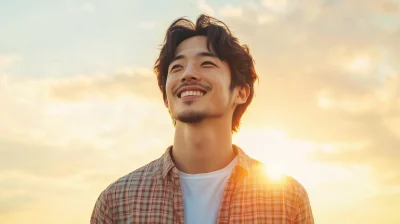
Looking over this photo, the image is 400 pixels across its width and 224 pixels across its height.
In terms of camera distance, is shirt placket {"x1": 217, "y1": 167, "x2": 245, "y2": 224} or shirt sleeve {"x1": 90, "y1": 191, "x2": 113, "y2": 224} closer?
shirt placket {"x1": 217, "y1": 167, "x2": 245, "y2": 224}

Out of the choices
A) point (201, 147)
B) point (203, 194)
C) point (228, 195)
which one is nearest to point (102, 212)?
point (203, 194)

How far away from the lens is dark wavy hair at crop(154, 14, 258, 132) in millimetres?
7320

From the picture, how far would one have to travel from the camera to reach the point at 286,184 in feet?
21.3

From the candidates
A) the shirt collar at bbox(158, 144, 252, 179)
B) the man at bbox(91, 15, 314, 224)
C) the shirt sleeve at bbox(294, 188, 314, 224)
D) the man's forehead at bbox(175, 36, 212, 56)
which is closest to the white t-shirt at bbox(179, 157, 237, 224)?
the man at bbox(91, 15, 314, 224)

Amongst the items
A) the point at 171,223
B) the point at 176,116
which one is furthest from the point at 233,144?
the point at 171,223

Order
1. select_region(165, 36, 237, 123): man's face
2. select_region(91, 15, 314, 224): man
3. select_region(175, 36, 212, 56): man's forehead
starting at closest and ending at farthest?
select_region(91, 15, 314, 224): man
select_region(165, 36, 237, 123): man's face
select_region(175, 36, 212, 56): man's forehead

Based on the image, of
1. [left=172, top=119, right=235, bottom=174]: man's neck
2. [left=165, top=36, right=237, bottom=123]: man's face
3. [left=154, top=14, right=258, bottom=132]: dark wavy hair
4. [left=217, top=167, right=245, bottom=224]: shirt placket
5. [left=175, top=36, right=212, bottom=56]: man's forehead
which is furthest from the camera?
[left=154, top=14, right=258, bottom=132]: dark wavy hair

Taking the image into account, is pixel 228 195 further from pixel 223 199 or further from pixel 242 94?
pixel 242 94

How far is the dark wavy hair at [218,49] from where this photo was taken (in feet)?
24.0

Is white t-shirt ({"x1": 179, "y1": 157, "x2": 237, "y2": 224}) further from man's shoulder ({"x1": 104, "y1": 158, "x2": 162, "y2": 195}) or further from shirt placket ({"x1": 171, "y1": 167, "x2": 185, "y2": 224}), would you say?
man's shoulder ({"x1": 104, "y1": 158, "x2": 162, "y2": 195})

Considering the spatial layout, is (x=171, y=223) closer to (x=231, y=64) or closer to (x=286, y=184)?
(x=286, y=184)

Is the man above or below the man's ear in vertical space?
below

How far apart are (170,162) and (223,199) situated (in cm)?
82

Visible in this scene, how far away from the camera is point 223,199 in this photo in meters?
6.19
